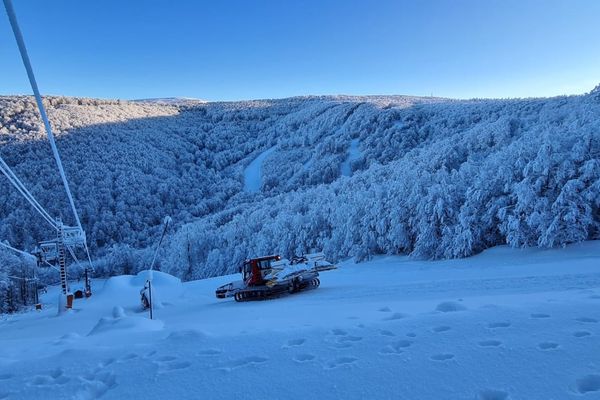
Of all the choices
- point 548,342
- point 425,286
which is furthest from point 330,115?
point 548,342

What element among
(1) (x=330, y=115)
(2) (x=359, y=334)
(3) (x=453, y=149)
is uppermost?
(1) (x=330, y=115)

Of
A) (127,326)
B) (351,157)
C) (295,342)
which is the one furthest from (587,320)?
(351,157)

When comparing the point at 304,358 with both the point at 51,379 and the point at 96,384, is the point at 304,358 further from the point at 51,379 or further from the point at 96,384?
the point at 51,379

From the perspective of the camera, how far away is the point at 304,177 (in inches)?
3231

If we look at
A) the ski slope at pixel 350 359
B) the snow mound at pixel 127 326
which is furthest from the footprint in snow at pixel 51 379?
the snow mound at pixel 127 326

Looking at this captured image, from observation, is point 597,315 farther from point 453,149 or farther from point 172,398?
point 453,149

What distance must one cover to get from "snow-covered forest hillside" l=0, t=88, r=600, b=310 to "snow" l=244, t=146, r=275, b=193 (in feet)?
1.83

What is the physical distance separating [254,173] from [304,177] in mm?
21803

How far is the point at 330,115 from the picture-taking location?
106m

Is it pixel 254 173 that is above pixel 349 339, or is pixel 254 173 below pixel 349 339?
above

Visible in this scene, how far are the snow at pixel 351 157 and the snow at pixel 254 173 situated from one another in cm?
1921

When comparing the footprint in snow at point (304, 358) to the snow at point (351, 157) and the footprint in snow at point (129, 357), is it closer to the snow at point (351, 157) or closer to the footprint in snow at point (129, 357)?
the footprint in snow at point (129, 357)

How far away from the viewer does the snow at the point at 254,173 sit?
9225cm

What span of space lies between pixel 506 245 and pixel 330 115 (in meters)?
91.3
